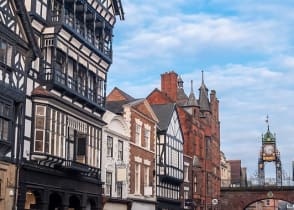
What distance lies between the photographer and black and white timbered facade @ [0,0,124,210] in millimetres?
25625

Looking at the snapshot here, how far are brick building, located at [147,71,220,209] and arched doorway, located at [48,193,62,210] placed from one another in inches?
979

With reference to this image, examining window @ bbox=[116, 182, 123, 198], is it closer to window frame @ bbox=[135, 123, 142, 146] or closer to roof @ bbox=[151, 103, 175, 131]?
window frame @ bbox=[135, 123, 142, 146]

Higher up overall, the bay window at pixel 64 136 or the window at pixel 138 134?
the window at pixel 138 134

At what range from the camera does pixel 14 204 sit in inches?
1001

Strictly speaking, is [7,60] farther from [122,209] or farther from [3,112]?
[122,209]

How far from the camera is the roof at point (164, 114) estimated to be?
48594 mm

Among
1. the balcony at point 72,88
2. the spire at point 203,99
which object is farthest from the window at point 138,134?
the spire at point 203,99

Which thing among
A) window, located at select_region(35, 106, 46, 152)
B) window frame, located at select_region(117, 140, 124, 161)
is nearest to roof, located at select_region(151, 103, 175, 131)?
window frame, located at select_region(117, 140, 124, 161)

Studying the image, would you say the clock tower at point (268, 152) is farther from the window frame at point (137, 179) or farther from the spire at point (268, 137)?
the window frame at point (137, 179)

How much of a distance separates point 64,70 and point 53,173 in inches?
224

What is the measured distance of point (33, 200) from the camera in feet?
92.2

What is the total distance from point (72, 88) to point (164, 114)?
20144 mm

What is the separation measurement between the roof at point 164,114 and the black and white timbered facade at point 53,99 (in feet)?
44.7

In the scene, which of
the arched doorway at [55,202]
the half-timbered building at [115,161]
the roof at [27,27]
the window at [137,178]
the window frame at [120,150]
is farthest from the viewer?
the window at [137,178]
